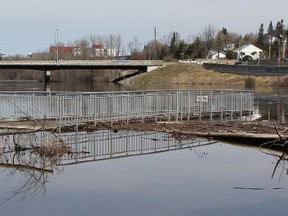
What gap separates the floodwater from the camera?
35.2 feet

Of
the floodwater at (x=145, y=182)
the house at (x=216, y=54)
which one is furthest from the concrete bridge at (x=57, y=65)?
the floodwater at (x=145, y=182)

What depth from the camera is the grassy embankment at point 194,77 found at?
98.1m

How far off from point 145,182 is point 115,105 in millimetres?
11453

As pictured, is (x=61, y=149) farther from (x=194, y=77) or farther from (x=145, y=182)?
(x=194, y=77)

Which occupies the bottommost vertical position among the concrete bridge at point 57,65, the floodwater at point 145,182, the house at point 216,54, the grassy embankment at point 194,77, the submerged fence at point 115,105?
the floodwater at point 145,182

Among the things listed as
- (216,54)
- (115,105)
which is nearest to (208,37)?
(216,54)

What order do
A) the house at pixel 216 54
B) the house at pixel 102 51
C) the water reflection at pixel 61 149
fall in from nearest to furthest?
the water reflection at pixel 61 149 < the house at pixel 102 51 < the house at pixel 216 54

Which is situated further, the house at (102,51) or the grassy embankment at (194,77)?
the house at (102,51)

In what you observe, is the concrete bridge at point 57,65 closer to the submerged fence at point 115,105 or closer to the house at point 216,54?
the house at point 216,54

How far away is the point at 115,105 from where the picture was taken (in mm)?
24281

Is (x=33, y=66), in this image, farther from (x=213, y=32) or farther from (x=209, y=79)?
(x=213, y=32)

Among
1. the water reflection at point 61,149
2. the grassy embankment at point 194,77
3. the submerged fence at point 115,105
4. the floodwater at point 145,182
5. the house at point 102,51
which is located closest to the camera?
the floodwater at point 145,182

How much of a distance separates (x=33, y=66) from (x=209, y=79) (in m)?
36.8

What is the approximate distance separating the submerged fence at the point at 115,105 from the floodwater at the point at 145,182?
3533mm
